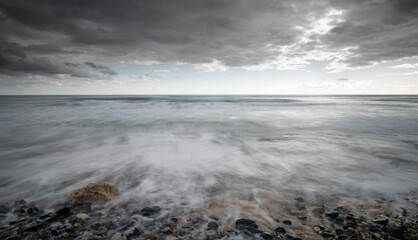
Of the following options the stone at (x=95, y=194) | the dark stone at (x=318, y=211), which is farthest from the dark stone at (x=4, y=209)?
the dark stone at (x=318, y=211)

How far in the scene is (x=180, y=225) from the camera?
260 centimetres

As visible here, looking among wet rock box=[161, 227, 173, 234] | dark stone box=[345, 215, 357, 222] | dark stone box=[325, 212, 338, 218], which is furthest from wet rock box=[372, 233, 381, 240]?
wet rock box=[161, 227, 173, 234]

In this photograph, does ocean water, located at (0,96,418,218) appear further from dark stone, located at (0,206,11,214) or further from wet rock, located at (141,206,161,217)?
dark stone, located at (0,206,11,214)

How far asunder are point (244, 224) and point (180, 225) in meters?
0.87

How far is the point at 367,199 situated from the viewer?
10.7 ft

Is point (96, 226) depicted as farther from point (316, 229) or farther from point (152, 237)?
point (316, 229)

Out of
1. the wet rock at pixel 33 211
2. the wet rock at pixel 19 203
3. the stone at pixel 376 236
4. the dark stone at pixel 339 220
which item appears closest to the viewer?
the stone at pixel 376 236

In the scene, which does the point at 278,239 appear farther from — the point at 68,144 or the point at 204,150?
the point at 68,144

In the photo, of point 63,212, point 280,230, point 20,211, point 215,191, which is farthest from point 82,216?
point 280,230

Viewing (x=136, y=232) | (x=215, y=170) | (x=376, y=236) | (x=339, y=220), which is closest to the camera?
(x=376, y=236)

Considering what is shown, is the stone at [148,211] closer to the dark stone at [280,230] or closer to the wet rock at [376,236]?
the dark stone at [280,230]

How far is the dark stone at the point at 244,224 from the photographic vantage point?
8.31 ft

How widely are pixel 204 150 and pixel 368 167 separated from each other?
4.53m

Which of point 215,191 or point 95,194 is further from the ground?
point 95,194
